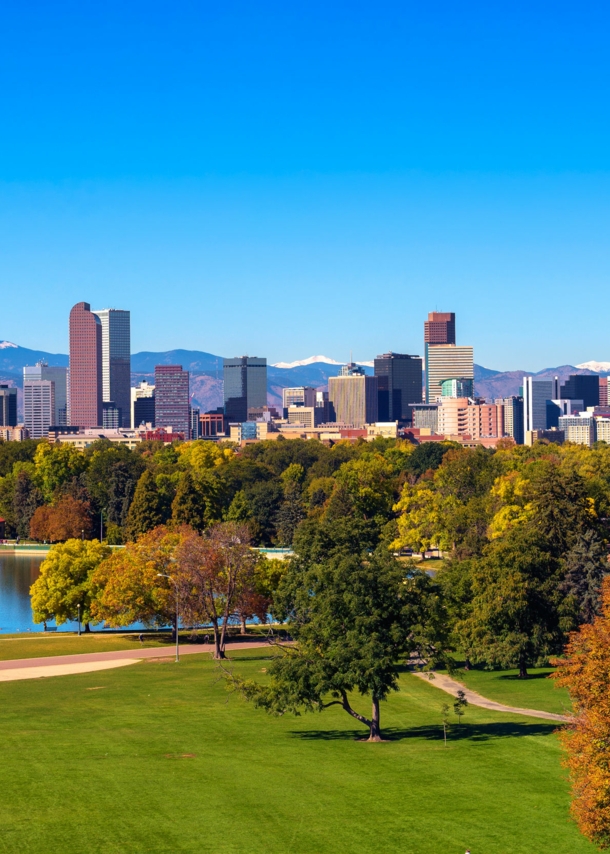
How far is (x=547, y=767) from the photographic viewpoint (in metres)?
36.4

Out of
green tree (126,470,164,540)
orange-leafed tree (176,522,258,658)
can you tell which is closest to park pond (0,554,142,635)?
green tree (126,470,164,540)

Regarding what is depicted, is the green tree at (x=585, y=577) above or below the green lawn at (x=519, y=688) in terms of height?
above

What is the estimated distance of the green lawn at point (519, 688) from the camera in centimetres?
4638

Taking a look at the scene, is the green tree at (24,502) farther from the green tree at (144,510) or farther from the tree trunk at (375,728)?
the tree trunk at (375,728)

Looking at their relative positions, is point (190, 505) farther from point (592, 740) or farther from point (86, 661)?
point (592, 740)

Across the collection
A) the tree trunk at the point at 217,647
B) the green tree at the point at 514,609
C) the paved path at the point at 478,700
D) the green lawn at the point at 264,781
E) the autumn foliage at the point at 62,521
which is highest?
the autumn foliage at the point at 62,521

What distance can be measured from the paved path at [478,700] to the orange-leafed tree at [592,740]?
11.1 m

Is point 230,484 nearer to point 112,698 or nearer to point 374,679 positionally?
point 112,698

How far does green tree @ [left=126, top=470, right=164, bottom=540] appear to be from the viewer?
123938mm

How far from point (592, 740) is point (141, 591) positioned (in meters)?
41.2

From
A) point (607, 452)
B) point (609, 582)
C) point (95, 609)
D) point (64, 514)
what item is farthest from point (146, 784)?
point (607, 452)

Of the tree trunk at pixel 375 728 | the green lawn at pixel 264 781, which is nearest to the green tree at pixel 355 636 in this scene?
the tree trunk at pixel 375 728

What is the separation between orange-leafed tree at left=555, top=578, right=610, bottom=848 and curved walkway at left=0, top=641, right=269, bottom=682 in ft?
98.0

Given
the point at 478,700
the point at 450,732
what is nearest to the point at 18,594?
the point at 478,700
